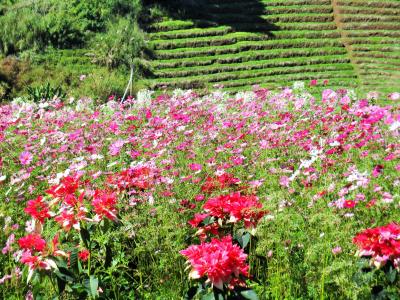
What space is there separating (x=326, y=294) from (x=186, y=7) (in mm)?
25160

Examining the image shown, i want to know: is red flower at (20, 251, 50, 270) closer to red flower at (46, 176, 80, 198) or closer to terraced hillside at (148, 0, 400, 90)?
red flower at (46, 176, 80, 198)

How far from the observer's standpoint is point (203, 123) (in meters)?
7.77

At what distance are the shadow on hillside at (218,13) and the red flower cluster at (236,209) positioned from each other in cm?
2296

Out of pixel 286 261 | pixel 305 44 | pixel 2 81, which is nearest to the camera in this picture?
pixel 286 261

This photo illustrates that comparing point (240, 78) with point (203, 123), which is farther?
point (240, 78)

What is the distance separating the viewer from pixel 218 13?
28.0 meters

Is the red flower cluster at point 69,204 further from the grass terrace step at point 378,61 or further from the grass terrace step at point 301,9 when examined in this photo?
the grass terrace step at point 301,9

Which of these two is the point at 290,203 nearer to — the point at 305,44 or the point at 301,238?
the point at 301,238

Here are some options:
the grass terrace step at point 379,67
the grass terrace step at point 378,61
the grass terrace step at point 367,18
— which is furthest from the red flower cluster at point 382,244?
the grass terrace step at point 367,18

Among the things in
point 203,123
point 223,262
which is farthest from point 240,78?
point 223,262

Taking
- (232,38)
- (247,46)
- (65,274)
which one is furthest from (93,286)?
(232,38)

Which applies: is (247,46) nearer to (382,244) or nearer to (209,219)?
(209,219)

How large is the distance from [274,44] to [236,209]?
920 inches

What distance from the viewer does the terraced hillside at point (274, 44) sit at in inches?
893
